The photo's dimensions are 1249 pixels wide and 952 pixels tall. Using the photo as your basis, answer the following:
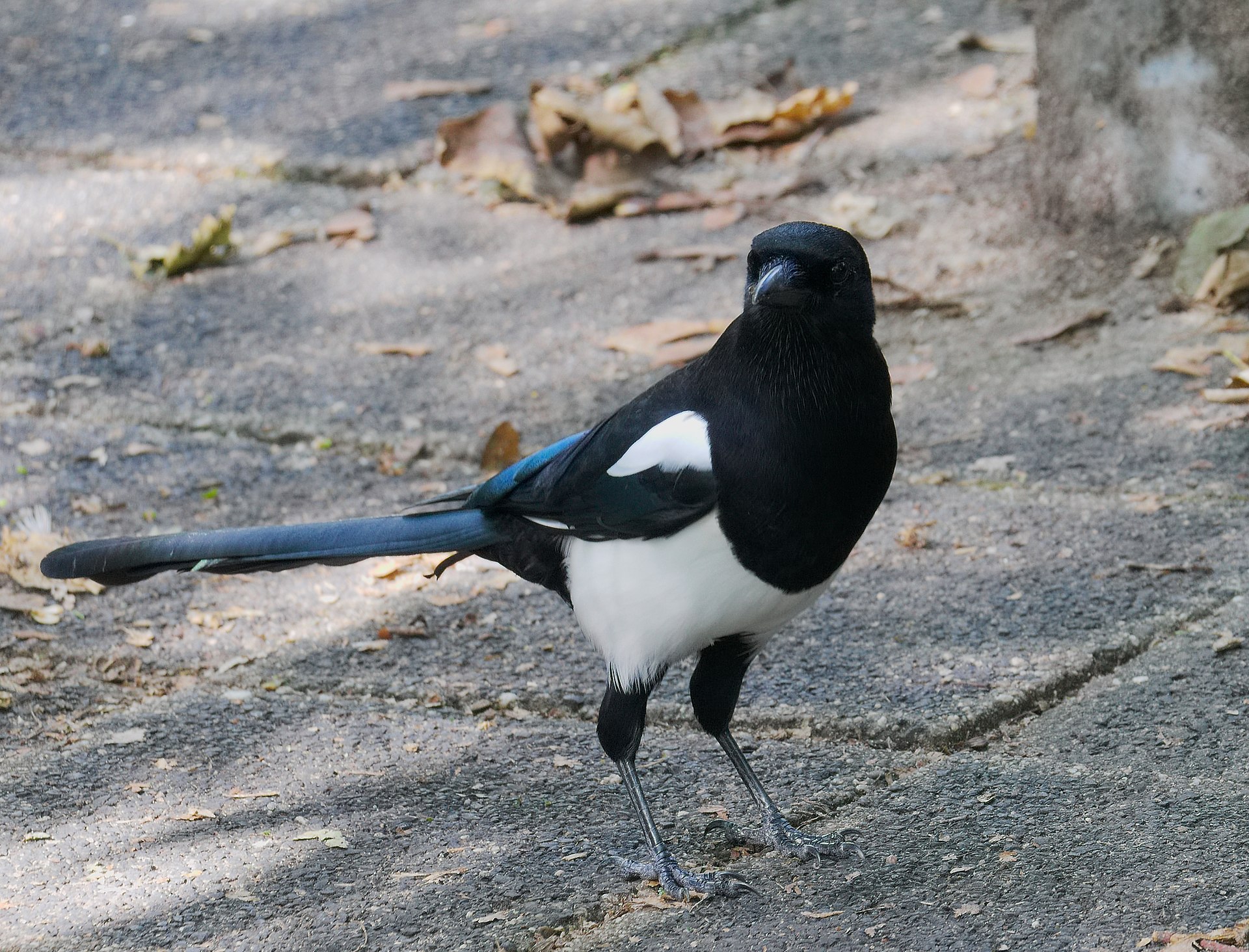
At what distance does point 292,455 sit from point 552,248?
4.60 feet

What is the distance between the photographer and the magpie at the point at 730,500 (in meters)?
2.29

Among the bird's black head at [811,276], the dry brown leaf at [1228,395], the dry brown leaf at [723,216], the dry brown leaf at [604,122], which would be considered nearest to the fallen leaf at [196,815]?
the bird's black head at [811,276]

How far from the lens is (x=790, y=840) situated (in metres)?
2.48

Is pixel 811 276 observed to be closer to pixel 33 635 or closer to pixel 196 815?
pixel 196 815

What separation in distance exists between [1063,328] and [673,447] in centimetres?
211

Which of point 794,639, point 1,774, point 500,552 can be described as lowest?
point 794,639

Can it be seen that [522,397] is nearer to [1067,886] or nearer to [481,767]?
[481,767]

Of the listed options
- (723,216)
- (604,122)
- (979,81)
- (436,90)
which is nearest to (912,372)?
(723,216)

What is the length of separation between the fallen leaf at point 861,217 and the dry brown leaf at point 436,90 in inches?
63.9

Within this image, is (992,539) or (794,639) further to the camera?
(992,539)

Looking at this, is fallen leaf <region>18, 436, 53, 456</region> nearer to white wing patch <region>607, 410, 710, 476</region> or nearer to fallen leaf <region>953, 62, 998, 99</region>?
white wing patch <region>607, 410, 710, 476</region>

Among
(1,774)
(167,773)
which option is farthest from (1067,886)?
(1,774)

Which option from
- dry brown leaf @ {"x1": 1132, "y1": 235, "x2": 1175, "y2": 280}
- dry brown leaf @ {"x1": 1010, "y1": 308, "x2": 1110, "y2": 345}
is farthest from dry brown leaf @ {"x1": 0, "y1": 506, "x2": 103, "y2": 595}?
dry brown leaf @ {"x1": 1132, "y1": 235, "x2": 1175, "y2": 280}

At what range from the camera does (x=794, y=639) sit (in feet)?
10.3
